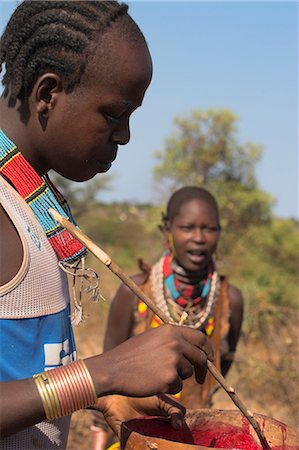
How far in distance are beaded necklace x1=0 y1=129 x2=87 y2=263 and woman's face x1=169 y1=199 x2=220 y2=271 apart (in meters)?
2.37

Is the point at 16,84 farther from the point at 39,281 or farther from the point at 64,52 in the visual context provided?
the point at 39,281

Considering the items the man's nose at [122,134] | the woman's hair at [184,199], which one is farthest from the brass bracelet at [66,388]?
the woman's hair at [184,199]

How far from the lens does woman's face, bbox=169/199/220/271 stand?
4039 millimetres

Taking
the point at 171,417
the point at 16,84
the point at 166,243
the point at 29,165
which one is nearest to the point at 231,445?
the point at 171,417

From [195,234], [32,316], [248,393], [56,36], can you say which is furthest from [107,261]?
[248,393]

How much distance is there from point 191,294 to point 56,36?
2.57 metres

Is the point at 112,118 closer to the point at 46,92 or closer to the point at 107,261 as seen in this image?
the point at 46,92

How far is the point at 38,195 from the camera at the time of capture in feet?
5.45

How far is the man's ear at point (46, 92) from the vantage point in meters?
1.61

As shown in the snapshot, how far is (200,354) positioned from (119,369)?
0.21 metres

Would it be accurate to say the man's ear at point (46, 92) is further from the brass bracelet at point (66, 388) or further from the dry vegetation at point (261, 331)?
the dry vegetation at point (261, 331)

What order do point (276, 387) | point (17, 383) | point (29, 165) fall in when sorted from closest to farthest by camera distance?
point (17, 383) → point (29, 165) → point (276, 387)

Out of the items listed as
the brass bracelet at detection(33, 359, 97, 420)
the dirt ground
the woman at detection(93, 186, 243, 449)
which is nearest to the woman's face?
the woman at detection(93, 186, 243, 449)

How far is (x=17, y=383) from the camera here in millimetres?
1381
